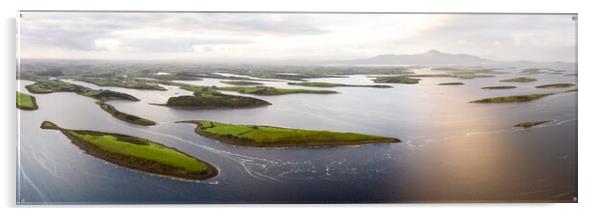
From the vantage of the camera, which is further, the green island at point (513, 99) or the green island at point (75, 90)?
the green island at point (513, 99)

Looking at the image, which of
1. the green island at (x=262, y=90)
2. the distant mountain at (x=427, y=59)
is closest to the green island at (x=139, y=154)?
the green island at (x=262, y=90)

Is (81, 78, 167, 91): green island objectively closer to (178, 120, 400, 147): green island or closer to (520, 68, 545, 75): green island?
(178, 120, 400, 147): green island

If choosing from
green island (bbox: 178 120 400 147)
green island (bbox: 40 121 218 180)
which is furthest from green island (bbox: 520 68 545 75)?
green island (bbox: 40 121 218 180)

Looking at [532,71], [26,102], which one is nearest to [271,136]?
[26,102]

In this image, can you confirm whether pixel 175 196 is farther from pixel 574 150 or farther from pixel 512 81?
pixel 574 150

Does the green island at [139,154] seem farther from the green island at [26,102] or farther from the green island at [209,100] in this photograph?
the green island at [209,100]

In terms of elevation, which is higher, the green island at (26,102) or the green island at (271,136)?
the green island at (26,102)
